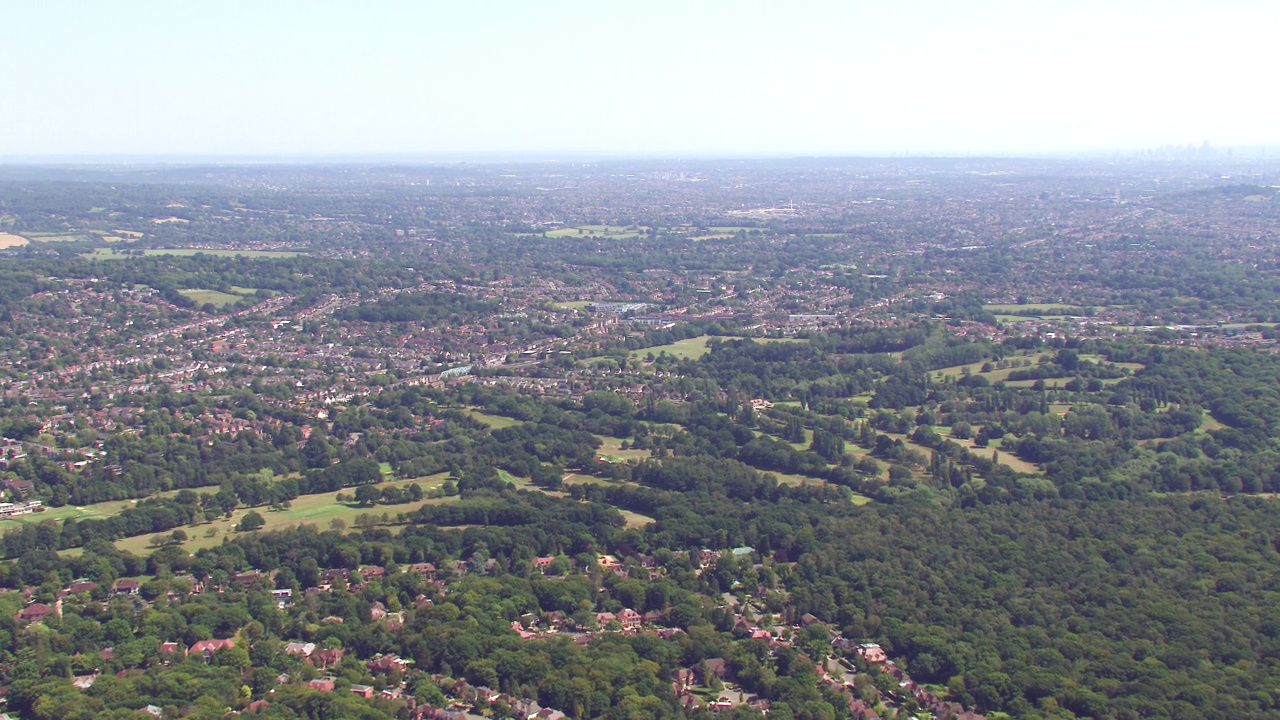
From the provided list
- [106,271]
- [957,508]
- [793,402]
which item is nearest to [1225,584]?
[957,508]

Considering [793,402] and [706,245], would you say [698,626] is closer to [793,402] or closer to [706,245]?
[793,402]

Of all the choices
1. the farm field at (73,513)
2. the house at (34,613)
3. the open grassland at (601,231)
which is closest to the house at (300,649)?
the house at (34,613)

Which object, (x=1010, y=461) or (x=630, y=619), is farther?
(x=1010, y=461)

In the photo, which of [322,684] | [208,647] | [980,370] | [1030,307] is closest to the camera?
[322,684]

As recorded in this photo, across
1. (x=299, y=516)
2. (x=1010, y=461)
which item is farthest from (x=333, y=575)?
(x=1010, y=461)

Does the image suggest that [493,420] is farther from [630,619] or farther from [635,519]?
[630,619]

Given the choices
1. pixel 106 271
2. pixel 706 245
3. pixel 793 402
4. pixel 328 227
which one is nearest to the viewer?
pixel 793 402

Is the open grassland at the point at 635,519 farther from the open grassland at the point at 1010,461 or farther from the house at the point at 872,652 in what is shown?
the open grassland at the point at 1010,461
